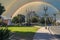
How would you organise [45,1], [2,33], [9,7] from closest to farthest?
1. [2,33]
2. [9,7]
3. [45,1]

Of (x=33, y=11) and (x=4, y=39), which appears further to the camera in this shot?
(x=33, y=11)

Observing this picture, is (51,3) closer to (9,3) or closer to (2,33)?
(9,3)

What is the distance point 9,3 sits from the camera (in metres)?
135

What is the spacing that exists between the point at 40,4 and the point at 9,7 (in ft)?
68.1

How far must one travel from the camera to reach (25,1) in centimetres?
13712

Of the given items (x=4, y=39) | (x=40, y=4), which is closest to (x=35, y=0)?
(x=40, y=4)

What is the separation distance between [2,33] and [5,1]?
124398mm

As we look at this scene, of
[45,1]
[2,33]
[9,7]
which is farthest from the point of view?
[45,1]

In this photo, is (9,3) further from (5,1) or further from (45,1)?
(45,1)

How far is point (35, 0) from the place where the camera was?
14338cm


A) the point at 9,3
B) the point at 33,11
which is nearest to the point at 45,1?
the point at 33,11

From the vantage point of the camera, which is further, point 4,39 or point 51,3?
point 51,3

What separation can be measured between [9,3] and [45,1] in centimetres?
2308

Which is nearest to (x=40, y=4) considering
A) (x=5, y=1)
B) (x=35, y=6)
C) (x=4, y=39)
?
(x=35, y=6)
